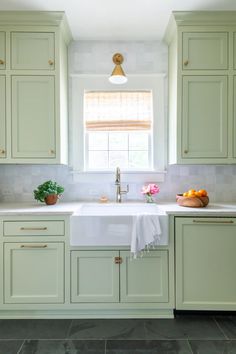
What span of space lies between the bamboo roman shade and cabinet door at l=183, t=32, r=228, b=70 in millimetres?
564

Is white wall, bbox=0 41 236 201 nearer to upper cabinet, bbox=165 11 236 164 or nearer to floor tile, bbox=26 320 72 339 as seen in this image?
upper cabinet, bbox=165 11 236 164

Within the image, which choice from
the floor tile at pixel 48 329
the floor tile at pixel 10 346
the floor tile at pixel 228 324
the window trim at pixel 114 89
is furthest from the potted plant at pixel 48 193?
the floor tile at pixel 228 324

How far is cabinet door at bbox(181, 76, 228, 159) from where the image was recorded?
7.70 ft

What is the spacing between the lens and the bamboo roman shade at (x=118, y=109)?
8.94 feet

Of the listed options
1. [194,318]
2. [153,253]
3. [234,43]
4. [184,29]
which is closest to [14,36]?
[184,29]

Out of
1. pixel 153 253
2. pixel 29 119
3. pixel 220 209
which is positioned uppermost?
pixel 29 119

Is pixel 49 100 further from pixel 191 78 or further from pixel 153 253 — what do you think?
pixel 153 253

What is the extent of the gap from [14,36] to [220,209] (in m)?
2.35

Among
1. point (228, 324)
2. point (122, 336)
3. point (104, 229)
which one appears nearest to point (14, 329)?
point (122, 336)

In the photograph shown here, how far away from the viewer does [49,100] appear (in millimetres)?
2350

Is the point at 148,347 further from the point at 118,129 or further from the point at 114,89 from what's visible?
the point at 114,89

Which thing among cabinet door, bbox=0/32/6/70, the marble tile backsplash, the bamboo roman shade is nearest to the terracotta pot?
the marble tile backsplash

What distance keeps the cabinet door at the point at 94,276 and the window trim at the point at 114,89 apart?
90cm

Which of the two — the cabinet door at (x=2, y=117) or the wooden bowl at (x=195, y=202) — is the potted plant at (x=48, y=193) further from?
the wooden bowl at (x=195, y=202)
